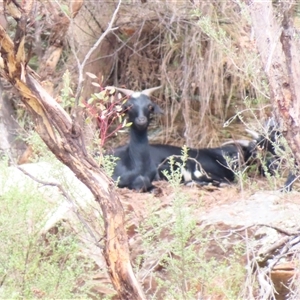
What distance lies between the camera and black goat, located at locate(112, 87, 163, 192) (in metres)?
7.65

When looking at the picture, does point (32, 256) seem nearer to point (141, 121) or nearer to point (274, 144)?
point (274, 144)

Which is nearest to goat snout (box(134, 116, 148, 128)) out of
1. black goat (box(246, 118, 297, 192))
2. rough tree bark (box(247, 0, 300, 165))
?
black goat (box(246, 118, 297, 192))

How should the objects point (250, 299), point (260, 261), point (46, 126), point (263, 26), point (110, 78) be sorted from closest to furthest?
point (46, 126)
point (250, 299)
point (263, 26)
point (260, 261)
point (110, 78)

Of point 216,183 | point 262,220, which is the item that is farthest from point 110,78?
point 262,220

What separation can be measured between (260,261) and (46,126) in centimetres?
183

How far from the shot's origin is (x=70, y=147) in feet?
10.6

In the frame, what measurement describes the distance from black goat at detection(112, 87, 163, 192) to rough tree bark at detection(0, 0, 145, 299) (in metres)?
4.27

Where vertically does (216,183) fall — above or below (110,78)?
below

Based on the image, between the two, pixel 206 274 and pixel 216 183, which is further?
pixel 216 183

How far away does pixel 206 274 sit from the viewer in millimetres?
3852

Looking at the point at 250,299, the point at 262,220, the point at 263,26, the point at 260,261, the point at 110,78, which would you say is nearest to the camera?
the point at 250,299

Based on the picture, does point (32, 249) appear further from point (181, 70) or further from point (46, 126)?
point (181, 70)

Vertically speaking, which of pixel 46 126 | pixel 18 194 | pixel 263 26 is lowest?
pixel 18 194

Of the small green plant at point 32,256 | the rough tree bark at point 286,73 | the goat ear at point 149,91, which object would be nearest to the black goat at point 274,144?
the rough tree bark at point 286,73
